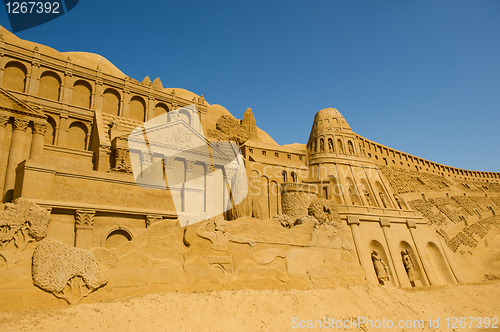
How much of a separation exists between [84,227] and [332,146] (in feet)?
119

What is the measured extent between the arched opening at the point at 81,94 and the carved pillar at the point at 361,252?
24487mm

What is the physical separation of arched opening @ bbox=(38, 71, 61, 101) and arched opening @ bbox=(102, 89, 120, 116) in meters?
3.86

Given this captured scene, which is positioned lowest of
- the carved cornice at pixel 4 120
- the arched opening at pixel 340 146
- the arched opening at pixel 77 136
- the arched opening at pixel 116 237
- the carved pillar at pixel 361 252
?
the carved pillar at pixel 361 252

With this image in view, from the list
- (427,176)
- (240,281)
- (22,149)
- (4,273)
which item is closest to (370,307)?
(240,281)

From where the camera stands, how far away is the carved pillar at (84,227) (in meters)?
15.8

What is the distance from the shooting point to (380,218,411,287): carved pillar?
80.1 ft

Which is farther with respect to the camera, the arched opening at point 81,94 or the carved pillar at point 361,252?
the arched opening at point 81,94

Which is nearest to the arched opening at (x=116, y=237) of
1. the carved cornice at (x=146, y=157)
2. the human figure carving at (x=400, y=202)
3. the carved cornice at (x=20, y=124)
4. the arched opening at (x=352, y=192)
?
the carved cornice at (x=146, y=157)

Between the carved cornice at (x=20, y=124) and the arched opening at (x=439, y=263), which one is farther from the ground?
the carved cornice at (x=20, y=124)

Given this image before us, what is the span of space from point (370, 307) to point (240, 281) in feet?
23.3

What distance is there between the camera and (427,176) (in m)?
61.2
